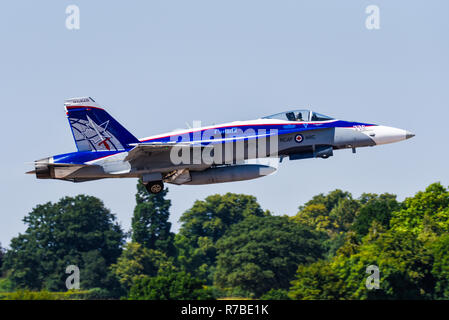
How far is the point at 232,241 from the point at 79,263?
18.0 m

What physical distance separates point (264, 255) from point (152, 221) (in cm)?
1864

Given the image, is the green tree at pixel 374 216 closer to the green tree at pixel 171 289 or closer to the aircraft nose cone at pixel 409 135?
the green tree at pixel 171 289

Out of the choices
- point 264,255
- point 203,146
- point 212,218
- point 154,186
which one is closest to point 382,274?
point 264,255

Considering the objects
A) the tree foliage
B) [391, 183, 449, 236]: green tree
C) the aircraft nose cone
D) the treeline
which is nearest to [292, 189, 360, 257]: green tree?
the treeline

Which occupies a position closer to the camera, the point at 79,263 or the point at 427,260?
the point at 427,260

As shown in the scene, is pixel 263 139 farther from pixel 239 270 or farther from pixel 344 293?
pixel 239 270

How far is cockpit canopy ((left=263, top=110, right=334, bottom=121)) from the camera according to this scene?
36156 millimetres

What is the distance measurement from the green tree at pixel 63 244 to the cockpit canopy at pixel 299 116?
59.7 meters

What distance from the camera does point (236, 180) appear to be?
36.1m

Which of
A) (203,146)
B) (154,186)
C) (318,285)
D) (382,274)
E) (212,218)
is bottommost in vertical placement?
(318,285)

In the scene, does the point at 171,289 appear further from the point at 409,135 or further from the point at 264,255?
the point at 409,135

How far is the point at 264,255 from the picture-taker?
84.4 m
